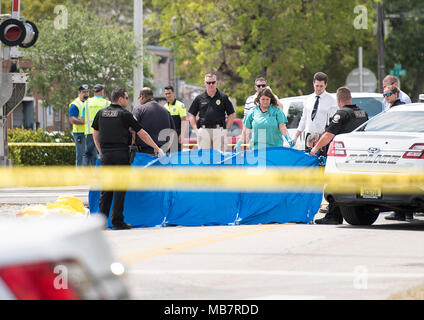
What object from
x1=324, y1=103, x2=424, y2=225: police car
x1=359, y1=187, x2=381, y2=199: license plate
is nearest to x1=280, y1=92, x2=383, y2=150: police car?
x1=324, y1=103, x2=424, y2=225: police car

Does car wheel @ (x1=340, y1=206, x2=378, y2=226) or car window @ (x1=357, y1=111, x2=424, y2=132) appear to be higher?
car window @ (x1=357, y1=111, x2=424, y2=132)

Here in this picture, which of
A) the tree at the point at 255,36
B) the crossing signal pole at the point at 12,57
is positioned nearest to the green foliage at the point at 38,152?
the crossing signal pole at the point at 12,57

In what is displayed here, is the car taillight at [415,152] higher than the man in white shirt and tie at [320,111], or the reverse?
the man in white shirt and tie at [320,111]

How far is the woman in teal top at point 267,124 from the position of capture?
14984 millimetres

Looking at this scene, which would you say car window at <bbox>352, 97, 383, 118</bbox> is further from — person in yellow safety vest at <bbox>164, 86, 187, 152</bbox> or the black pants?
the black pants

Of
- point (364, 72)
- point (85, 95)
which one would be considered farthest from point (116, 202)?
point (364, 72)

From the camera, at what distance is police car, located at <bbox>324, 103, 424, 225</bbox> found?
41.6 ft

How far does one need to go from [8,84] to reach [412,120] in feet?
19.8

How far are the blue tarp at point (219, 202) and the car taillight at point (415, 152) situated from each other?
1871 mm

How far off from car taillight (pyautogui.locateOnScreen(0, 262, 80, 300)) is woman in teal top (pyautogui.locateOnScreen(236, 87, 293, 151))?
38.7ft

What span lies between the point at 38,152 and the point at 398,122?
591 inches

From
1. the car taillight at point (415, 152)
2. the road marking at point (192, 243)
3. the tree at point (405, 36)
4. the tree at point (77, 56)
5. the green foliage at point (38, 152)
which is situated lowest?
the road marking at point (192, 243)

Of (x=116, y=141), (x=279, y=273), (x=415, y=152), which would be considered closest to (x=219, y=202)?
(x=116, y=141)

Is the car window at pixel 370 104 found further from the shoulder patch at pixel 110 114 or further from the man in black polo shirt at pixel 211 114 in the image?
the shoulder patch at pixel 110 114
